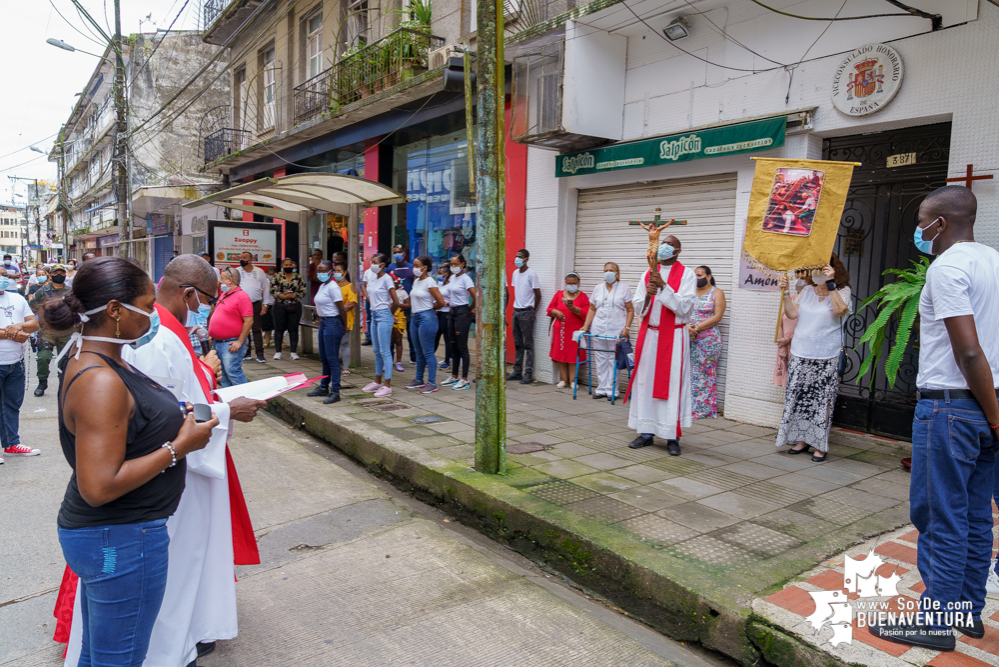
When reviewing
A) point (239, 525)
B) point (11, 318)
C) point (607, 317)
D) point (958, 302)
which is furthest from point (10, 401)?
point (958, 302)

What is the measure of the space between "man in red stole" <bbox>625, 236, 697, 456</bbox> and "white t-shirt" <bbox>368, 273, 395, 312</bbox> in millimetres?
3574

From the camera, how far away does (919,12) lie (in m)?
5.61

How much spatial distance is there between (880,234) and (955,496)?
435cm

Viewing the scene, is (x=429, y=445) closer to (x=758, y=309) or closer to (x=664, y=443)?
(x=664, y=443)

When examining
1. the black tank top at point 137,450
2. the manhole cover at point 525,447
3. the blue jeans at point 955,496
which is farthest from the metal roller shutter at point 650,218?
the black tank top at point 137,450

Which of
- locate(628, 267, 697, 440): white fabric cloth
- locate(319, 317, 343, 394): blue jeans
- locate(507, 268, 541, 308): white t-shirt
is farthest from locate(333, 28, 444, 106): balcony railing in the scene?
locate(628, 267, 697, 440): white fabric cloth

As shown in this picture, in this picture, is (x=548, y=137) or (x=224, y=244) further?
(x=224, y=244)

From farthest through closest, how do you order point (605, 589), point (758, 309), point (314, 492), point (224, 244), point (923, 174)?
point (224, 244), point (758, 309), point (923, 174), point (314, 492), point (605, 589)

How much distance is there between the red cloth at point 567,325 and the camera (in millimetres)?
8977

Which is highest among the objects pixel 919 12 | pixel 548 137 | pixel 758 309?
pixel 919 12

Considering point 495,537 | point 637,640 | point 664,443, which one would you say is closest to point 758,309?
point 664,443

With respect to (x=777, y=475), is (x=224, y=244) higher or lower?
higher

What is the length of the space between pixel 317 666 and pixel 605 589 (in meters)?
1.70

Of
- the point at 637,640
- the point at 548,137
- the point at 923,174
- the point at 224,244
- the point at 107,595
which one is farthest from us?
the point at 224,244
